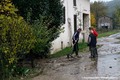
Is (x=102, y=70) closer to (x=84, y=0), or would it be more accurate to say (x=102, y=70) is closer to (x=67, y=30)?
(x=67, y=30)

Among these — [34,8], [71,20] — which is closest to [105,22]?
[71,20]

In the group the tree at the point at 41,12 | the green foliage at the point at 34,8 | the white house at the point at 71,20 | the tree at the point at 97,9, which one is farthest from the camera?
the tree at the point at 97,9

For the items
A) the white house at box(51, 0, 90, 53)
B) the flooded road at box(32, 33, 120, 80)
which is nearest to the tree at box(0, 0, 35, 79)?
the flooded road at box(32, 33, 120, 80)

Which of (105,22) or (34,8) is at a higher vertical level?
(34,8)

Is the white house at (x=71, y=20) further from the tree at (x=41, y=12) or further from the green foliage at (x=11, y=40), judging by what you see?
the green foliage at (x=11, y=40)

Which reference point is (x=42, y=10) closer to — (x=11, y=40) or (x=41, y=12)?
(x=41, y=12)

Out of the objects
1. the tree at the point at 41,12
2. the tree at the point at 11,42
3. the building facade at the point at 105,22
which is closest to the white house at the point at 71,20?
the tree at the point at 41,12

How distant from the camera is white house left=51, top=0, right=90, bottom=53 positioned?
24.0 meters

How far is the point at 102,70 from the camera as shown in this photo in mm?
13531

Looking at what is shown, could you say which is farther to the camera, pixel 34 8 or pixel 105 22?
pixel 105 22

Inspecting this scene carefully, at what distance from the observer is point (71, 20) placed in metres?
27.2

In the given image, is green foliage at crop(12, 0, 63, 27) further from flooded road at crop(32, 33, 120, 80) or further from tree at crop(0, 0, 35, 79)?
tree at crop(0, 0, 35, 79)

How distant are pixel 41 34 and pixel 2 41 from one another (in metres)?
3.34

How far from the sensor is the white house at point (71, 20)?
24016mm
